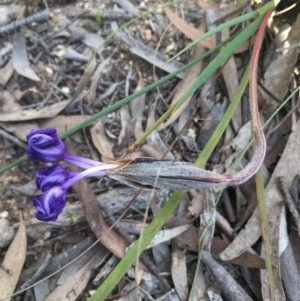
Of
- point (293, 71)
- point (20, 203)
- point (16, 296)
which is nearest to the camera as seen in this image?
point (16, 296)

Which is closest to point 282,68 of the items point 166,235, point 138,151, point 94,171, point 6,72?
point 138,151

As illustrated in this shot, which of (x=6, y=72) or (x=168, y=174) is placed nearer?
(x=168, y=174)

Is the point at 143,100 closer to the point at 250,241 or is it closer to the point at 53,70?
the point at 53,70

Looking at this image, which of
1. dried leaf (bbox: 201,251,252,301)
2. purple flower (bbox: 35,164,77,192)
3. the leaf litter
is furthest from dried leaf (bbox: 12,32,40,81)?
dried leaf (bbox: 201,251,252,301)

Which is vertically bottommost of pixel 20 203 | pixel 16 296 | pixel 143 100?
pixel 16 296

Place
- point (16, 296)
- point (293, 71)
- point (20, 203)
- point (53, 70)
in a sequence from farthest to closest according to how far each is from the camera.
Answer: point (53, 70)
point (293, 71)
point (20, 203)
point (16, 296)

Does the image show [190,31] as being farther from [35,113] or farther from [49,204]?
[49,204]

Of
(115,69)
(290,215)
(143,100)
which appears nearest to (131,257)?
(290,215)
